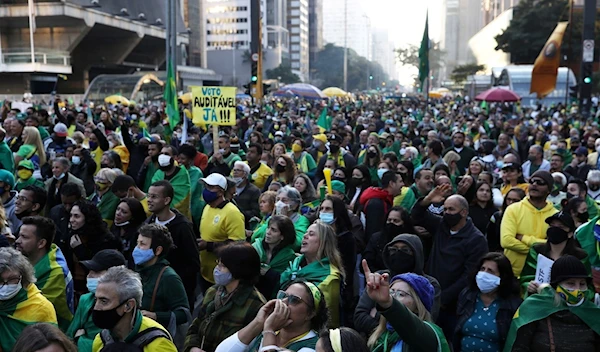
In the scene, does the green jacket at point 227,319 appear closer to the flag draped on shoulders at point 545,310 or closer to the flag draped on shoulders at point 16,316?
the flag draped on shoulders at point 16,316

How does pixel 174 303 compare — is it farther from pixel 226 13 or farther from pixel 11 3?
pixel 226 13

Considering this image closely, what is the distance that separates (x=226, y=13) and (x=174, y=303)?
5335 inches

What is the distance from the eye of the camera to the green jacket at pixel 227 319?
3.84 metres

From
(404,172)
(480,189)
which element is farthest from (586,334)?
(404,172)

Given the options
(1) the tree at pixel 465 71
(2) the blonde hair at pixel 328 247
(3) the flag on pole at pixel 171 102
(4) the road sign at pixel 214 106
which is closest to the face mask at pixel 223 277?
(2) the blonde hair at pixel 328 247

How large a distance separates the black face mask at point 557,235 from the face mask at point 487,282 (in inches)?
31.8

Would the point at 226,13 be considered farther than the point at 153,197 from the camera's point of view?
Yes

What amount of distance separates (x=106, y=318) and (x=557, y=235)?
3.23 m

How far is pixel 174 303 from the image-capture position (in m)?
4.23

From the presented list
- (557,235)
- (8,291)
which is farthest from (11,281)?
(557,235)

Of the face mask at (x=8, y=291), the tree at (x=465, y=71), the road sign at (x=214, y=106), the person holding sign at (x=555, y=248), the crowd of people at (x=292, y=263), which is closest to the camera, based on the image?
the crowd of people at (x=292, y=263)

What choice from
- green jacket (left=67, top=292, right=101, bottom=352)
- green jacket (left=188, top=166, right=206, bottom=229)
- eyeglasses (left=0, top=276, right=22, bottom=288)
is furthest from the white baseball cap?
eyeglasses (left=0, top=276, right=22, bottom=288)

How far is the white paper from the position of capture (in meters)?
4.57

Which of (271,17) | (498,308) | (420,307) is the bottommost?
(498,308)
